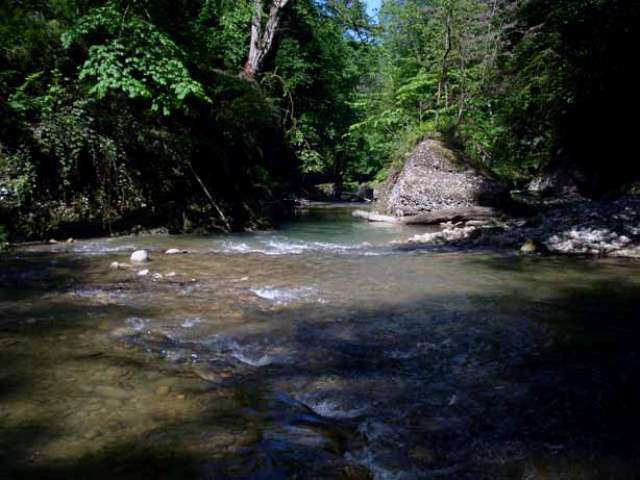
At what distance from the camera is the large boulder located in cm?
1416

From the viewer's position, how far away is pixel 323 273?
616cm

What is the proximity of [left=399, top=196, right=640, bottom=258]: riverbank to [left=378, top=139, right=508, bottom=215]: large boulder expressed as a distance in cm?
359

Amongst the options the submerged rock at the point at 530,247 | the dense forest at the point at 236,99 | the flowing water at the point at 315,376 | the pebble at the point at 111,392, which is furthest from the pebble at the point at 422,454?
the dense forest at the point at 236,99

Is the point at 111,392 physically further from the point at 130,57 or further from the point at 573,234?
the point at 573,234

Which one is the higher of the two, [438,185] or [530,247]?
[438,185]

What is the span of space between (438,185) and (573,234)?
6592 mm

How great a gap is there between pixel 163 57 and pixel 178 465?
8.55 m

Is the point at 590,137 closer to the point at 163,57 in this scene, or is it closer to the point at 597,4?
the point at 597,4

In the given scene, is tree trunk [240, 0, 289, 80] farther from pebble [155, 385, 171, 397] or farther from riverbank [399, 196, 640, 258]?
pebble [155, 385, 171, 397]

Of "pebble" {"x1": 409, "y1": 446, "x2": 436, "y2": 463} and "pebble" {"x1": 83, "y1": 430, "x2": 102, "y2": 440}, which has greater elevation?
"pebble" {"x1": 83, "y1": 430, "x2": 102, "y2": 440}

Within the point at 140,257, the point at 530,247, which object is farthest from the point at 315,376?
the point at 530,247

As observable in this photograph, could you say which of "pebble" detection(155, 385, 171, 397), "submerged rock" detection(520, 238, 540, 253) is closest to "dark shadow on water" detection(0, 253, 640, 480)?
"pebble" detection(155, 385, 171, 397)

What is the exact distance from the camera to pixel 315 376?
116 inches

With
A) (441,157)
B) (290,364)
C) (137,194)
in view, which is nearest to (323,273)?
(290,364)
